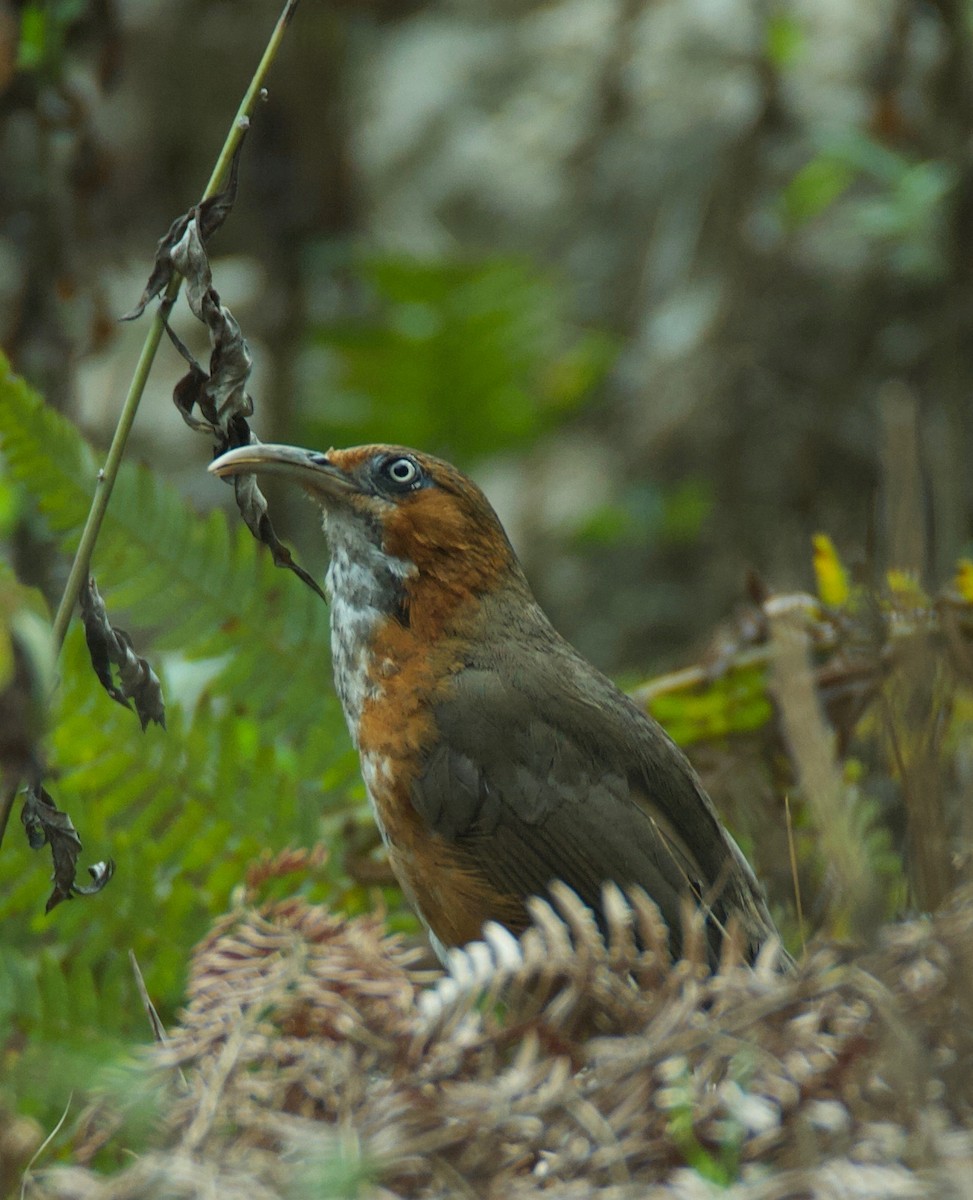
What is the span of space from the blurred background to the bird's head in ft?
6.94

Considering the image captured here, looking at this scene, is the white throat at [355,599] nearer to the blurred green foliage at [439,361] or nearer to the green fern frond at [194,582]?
the green fern frond at [194,582]

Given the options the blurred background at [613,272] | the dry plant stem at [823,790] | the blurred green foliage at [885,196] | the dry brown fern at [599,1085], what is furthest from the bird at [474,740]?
the blurred green foliage at [885,196]

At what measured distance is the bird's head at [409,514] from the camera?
3.57 metres

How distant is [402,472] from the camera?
3.60 m

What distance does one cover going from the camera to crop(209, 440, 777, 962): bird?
3.10m

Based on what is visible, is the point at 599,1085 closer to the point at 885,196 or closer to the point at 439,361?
the point at 439,361

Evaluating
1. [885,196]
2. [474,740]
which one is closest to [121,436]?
[474,740]

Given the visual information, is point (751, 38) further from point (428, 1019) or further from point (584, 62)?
point (428, 1019)

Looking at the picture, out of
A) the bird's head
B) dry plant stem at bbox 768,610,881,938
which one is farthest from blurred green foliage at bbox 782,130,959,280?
dry plant stem at bbox 768,610,881,938

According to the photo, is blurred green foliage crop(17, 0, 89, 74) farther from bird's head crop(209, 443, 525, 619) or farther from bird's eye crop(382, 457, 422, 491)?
bird's eye crop(382, 457, 422, 491)

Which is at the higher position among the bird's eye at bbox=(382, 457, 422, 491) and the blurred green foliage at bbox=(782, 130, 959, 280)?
the blurred green foliage at bbox=(782, 130, 959, 280)

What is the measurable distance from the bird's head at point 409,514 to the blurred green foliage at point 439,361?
372 centimetres

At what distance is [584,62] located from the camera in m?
9.71

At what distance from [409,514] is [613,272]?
5.85m
